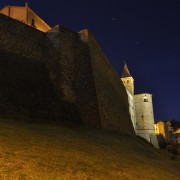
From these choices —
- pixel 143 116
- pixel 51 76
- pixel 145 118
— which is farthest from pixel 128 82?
pixel 51 76

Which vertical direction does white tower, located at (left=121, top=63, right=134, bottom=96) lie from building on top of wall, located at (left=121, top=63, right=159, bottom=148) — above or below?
above

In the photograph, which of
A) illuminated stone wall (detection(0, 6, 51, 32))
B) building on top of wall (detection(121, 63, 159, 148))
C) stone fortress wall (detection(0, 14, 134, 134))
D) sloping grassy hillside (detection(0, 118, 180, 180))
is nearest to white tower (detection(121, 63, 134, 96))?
building on top of wall (detection(121, 63, 159, 148))

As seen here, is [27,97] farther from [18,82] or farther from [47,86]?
[47,86]

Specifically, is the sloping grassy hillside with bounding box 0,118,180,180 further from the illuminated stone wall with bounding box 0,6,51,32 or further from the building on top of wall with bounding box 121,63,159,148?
the building on top of wall with bounding box 121,63,159,148

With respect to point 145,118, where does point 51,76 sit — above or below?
above

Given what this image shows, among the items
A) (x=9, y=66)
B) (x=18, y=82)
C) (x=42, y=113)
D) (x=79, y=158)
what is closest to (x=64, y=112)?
(x=42, y=113)

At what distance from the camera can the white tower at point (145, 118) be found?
3684 centimetres

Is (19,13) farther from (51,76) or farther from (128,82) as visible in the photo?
(128,82)

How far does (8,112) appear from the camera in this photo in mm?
12086

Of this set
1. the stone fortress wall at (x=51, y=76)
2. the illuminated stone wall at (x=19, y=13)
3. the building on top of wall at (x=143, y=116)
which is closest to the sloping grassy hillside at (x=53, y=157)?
the stone fortress wall at (x=51, y=76)

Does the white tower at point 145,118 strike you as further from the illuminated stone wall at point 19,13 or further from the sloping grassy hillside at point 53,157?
the sloping grassy hillside at point 53,157

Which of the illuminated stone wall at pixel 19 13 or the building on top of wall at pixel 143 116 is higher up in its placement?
the illuminated stone wall at pixel 19 13

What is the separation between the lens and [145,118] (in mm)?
37625

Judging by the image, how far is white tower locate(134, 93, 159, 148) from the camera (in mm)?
36844
